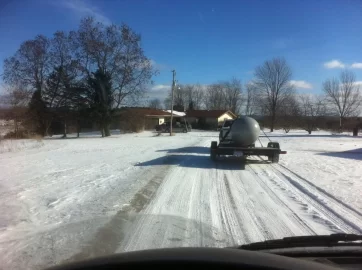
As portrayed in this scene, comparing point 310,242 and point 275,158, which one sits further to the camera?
point 275,158

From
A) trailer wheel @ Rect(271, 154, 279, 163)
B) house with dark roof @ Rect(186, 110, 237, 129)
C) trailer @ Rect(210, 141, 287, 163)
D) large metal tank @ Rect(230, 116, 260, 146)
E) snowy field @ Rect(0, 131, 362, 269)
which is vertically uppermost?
house with dark roof @ Rect(186, 110, 237, 129)

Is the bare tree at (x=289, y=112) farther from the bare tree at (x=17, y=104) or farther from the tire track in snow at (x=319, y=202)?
the tire track in snow at (x=319, y=202)

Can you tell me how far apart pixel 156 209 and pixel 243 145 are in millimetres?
9507

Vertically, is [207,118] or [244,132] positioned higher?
[207,118]

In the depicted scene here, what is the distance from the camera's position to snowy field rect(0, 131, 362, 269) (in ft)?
15.8

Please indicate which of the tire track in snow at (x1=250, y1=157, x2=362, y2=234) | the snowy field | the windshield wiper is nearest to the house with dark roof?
the tire track in snow at (x1=250, y1=157, x2=362, y2=234)

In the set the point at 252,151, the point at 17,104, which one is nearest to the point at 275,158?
the point at 252,151

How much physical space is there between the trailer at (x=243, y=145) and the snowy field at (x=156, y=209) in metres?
2.59

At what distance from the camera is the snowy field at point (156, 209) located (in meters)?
4.81

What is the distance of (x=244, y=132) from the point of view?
15.2 meters

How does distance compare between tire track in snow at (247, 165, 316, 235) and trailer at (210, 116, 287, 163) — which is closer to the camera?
tire track in snow at (247, 165, 316, 235)

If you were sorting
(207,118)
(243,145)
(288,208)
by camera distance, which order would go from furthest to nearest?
(207,118) < (243,145) < (288,208)

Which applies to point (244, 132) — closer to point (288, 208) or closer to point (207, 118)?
point (288, 208)

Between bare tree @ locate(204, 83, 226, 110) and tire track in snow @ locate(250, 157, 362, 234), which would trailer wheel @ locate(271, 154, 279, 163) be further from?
bare tree @ locate(204, 83, 226, 110)
